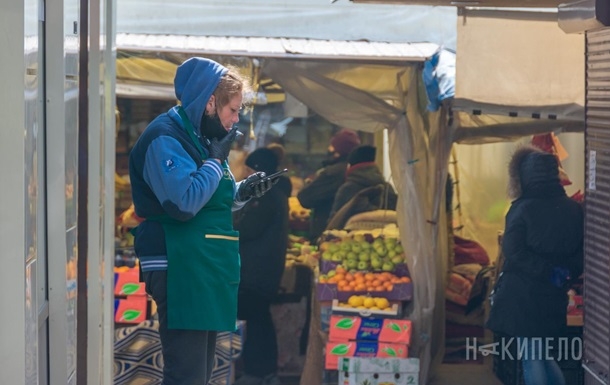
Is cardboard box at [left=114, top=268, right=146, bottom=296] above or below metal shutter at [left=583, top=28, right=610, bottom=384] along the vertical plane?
below

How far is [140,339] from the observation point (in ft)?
23.3

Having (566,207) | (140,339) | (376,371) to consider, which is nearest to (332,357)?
(376,371)

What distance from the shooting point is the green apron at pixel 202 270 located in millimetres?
3773

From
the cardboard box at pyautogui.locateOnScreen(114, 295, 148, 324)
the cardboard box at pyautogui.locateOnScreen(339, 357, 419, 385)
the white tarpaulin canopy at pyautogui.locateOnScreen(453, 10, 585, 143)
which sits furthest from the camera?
the cardboard box at pyautogui.locateOnScreen(114, 295, 148, 324)

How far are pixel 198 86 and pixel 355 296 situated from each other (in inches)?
153

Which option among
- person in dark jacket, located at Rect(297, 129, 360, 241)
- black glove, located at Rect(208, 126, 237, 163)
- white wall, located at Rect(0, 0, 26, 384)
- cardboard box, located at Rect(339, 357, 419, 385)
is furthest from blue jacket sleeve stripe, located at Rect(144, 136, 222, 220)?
person in dark jacket, located at Rect(297, 129, 360, 241)

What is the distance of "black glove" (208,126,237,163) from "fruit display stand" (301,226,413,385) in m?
3.65

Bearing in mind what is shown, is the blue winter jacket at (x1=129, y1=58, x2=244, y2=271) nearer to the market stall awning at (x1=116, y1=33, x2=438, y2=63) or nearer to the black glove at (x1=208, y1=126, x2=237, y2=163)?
the black glove at (x1=208, y1=126, x2=237, y2=163)

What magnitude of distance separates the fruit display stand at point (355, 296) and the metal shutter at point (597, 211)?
2.05m

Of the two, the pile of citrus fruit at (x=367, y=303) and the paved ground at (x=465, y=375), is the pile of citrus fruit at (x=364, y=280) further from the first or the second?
the paved ground at (x=465, y=375)

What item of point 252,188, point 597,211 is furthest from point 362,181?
point 252,188

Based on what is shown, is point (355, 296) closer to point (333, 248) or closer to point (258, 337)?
point (333, 248)

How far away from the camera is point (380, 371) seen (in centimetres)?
726

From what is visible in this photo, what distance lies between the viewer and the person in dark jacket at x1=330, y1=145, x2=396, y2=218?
338 inches
